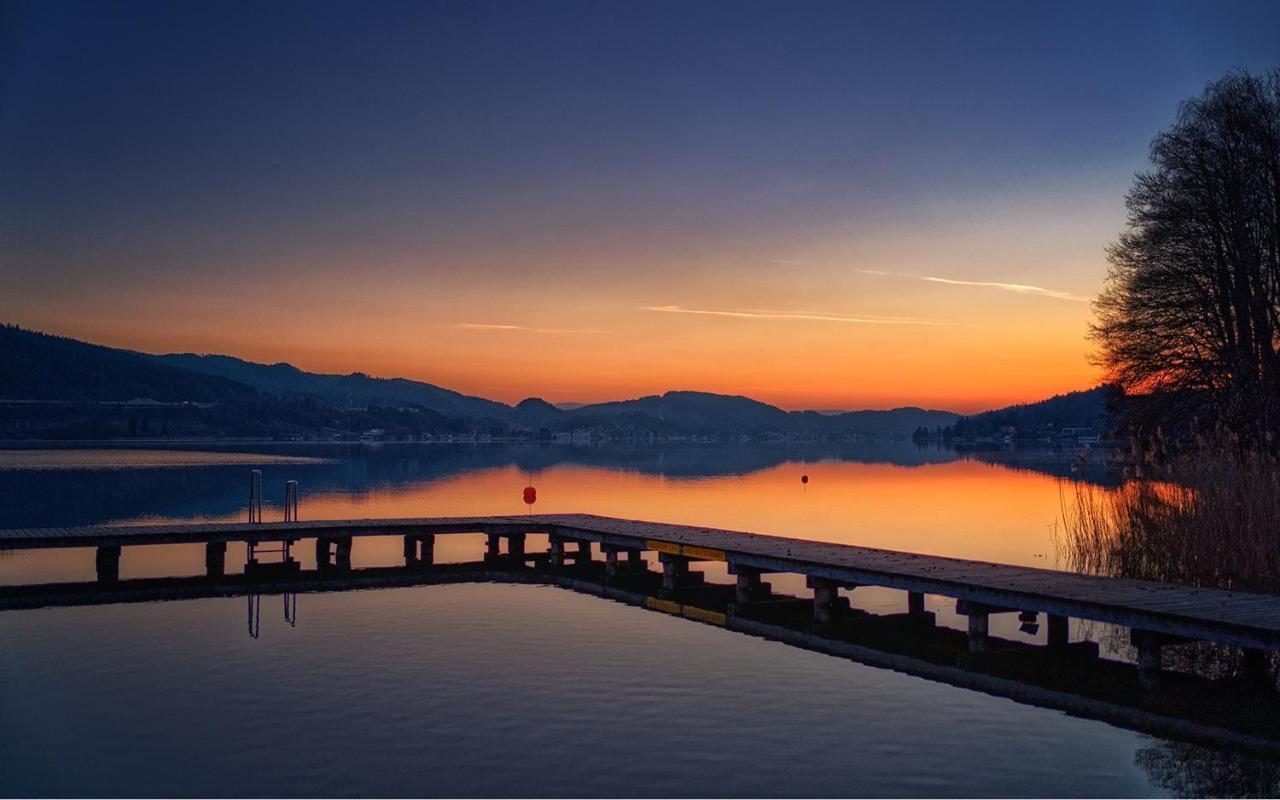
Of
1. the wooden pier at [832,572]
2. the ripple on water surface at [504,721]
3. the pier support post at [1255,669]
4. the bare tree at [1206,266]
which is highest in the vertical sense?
the bare tree at [1206,266]

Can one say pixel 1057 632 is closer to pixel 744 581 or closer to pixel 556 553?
pixel 744 581

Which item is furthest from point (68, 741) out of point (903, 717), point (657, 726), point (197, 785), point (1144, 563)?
point (1144, 563)

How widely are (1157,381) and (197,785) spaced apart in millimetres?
27159

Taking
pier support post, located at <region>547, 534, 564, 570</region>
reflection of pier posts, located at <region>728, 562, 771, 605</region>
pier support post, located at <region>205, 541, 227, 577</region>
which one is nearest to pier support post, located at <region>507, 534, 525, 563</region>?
pier support post, located at <region>547, 534, 564, 570</region>

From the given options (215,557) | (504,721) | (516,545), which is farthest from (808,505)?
(504,721)

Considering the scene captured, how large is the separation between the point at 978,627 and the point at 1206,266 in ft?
59.3

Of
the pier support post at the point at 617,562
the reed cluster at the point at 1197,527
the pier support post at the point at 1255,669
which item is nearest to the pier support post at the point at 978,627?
the pier support post at the point at 1255,669

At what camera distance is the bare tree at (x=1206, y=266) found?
2823cm

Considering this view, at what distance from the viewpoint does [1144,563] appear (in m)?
20.8

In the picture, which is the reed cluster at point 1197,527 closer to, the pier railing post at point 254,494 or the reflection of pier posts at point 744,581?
the reflection of pier posts at point 744,581

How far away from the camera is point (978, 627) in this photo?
634 inches

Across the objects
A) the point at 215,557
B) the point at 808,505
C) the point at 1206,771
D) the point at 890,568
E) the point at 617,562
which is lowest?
the point at 808,505

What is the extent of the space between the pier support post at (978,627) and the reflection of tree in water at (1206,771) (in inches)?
154

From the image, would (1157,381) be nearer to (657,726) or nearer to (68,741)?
(657,726)
